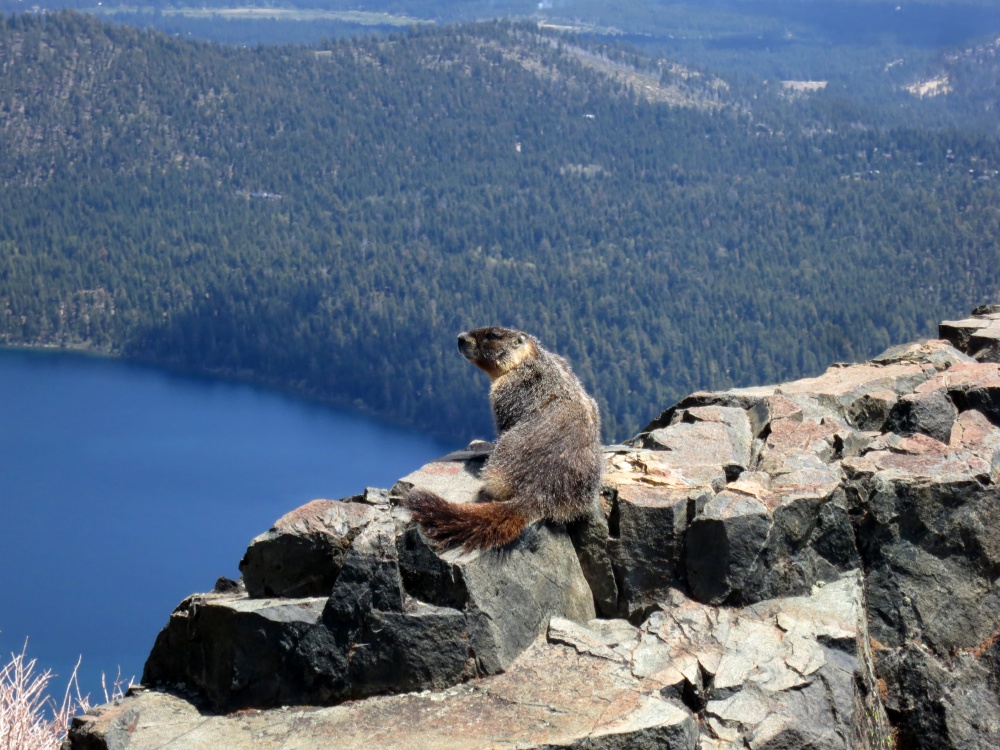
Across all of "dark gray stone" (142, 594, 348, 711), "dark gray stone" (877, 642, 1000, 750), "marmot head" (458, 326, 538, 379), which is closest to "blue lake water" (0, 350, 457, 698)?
"marmot head" (458, 326, 538, 379)

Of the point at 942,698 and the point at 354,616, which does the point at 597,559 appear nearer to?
the point at 354,616

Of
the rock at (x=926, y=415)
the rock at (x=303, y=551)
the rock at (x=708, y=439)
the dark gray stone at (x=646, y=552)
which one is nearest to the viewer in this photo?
the rock at (x=303, y=551)

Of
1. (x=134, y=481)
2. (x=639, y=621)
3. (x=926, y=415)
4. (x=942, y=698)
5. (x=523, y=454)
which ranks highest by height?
(x=523, y=454)

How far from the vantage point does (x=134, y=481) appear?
62781 mm

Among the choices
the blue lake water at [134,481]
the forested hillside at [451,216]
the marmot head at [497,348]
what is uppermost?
the marmot head at [497,348]

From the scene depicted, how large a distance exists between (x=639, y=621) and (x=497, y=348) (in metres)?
2.67

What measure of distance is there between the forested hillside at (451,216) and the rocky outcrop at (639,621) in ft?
172

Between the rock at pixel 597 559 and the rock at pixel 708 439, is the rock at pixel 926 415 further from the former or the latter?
the rock at pixel 597 559

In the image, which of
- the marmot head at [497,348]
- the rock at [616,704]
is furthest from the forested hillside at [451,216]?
the rock at [616,704]

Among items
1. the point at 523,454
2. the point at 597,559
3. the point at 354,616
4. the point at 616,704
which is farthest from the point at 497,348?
the point at 616,704

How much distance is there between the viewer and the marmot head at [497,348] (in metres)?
9.92

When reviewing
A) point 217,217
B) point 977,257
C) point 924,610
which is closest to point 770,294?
point 977,257

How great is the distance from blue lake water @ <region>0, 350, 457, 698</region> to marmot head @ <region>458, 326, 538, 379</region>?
2721 cm

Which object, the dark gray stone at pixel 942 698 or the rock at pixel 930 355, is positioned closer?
the dark gray stone at pixel 942 698
